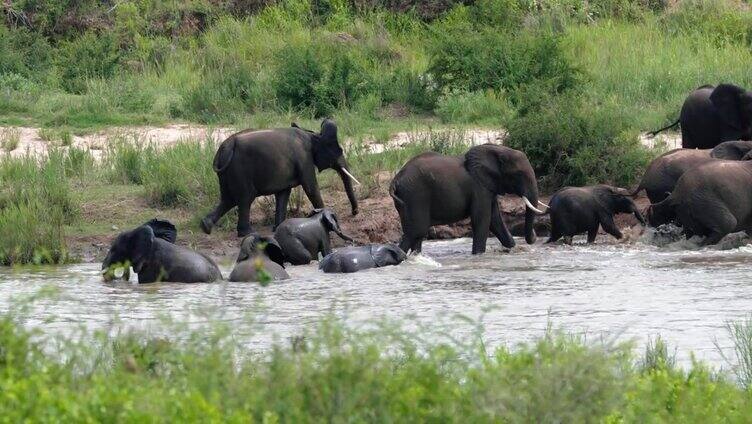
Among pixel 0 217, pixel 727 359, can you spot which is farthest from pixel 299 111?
pixel 727 359

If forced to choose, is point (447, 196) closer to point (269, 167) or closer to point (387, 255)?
point (387, 255)

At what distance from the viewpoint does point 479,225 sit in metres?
13.6

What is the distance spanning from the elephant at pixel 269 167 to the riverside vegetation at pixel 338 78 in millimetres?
769

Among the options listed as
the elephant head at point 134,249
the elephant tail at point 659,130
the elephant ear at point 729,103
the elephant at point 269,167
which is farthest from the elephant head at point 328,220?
the elephant ear at point 729,103

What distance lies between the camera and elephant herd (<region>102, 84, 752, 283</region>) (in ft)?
42.9

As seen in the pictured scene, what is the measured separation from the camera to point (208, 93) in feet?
64.8

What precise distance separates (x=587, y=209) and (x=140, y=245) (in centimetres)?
421

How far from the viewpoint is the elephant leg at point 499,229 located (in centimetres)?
1377

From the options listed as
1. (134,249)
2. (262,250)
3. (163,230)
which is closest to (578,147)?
(262,250)

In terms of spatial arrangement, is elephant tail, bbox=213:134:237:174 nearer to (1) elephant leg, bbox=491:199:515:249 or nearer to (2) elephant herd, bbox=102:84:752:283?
(2) elephant herd, bbox=102:84:752:283

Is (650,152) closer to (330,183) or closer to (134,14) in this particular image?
(330,183)

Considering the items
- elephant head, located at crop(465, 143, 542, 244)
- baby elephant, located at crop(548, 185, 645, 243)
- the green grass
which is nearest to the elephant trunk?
elephant head, located at crop(465, 143, 542, 244)

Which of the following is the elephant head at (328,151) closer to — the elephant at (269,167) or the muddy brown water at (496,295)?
the elephant at (269,167)

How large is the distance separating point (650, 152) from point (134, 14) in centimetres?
1187
